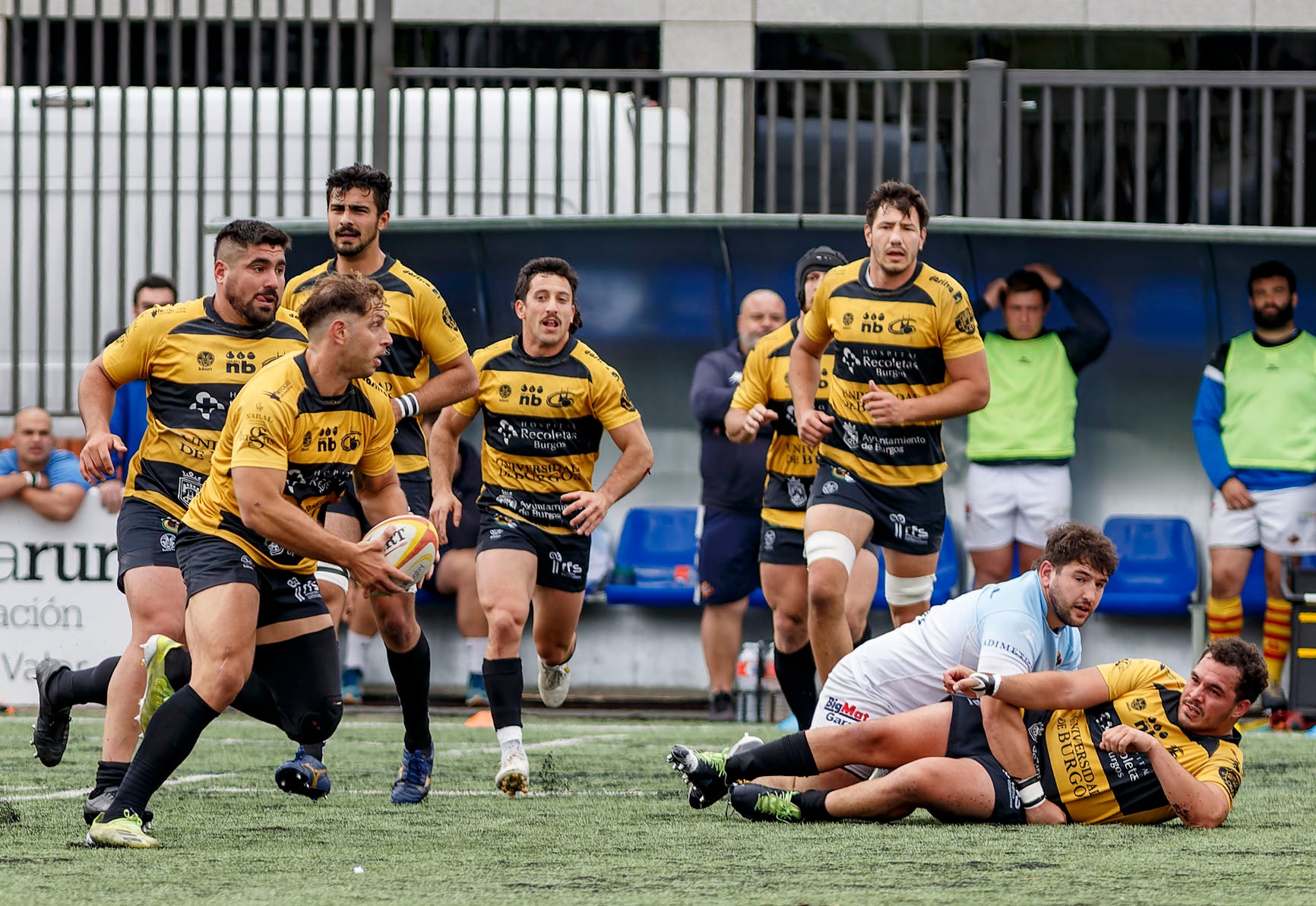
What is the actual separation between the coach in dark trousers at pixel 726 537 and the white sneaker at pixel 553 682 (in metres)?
2.64

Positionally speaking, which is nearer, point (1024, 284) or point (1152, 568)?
point (1024, 284)

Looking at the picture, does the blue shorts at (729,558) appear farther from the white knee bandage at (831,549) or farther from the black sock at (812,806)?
the black sock at (812,806)

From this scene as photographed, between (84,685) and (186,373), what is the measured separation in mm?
1247

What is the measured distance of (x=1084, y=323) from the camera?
11273mm

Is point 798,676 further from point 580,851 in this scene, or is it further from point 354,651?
point 354,651

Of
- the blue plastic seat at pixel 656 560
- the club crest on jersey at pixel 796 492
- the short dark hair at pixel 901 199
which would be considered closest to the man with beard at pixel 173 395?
the short dark hair at pixel 901 199

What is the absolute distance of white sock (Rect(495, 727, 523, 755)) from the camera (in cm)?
705


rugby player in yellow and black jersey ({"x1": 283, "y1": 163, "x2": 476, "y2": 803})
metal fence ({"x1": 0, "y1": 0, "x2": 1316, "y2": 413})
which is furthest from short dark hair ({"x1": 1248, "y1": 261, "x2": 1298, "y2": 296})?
rugby player in yellow and black jersey ({"x1": 283, "y1": 163, "x2": 476, "y2": 803})

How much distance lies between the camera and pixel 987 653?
6.05m

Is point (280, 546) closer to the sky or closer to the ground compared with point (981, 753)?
closer to the sky

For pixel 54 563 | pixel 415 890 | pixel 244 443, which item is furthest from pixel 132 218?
pixel 415 890

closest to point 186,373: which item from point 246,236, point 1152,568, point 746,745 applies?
point 246,236

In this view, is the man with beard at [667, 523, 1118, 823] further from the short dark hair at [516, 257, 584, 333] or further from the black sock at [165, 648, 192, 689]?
the short dark hair at [516, 257, 584, 333]

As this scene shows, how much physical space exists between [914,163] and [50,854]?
905 centimetres
